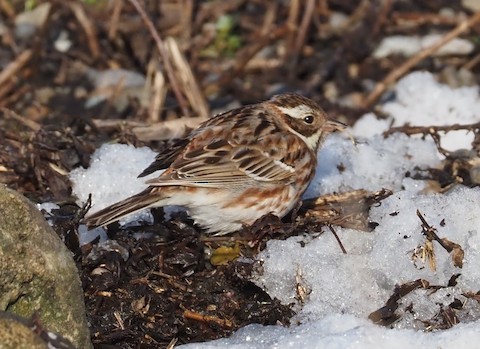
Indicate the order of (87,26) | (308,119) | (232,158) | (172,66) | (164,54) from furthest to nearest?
(87,26) < (172,66) < (164,54) < (308,119) < (232,158)

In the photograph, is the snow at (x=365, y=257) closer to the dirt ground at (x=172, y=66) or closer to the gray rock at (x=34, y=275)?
the dirt ground at (x=172, y=66)

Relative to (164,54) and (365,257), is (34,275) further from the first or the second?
(164,54)

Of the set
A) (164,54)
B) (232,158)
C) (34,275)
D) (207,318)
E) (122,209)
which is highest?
(34,275)

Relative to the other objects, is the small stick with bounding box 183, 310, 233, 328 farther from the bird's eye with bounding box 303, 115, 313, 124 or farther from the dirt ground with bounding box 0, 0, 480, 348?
the bird's eye with bounding box 303, 115, 313, 124

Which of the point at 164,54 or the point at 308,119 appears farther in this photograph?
the point at 164,54

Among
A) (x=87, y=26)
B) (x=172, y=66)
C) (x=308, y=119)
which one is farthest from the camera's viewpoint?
(x=87, y=26)

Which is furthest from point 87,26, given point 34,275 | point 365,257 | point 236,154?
point 34,275

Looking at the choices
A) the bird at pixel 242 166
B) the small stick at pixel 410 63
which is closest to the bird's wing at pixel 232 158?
the bird at pixel 242 166

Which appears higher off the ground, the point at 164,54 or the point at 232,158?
the point at 232,158
